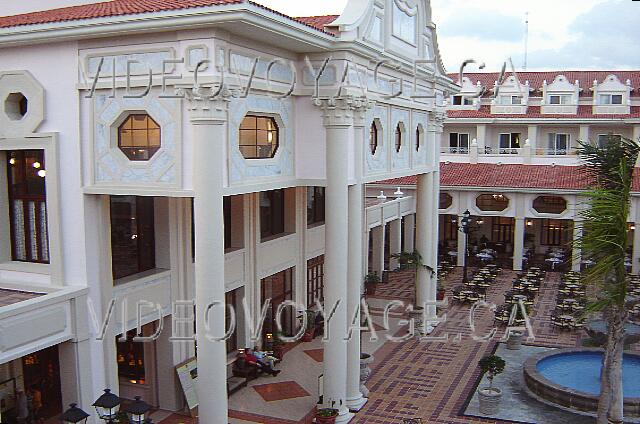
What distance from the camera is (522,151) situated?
37344 millimetres

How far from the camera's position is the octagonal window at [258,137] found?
14094 millimetres

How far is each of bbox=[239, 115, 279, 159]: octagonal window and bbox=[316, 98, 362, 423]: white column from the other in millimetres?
1213

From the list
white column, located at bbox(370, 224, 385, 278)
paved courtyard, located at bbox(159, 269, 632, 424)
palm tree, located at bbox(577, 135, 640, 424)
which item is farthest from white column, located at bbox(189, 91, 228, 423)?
white column, located at bbox(370, 224, 385, 278)

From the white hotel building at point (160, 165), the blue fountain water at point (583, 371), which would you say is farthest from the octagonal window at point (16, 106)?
the blue fountain water at point (583, 371)

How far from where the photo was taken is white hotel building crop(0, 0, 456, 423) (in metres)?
12.2

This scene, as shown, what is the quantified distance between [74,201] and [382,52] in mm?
8159

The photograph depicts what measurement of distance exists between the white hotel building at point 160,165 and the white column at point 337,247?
47mm

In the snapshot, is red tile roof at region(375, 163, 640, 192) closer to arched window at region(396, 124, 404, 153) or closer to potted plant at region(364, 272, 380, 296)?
potted plant at region(364, 272, 380, 296)

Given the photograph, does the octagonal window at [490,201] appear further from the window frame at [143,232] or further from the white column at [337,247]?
the window frame at [143,232]

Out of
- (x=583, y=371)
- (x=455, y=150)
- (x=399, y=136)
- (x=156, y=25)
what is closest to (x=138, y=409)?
(x=156, y=25)

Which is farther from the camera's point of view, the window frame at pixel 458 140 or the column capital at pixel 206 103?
the window frame at pixel 458 140

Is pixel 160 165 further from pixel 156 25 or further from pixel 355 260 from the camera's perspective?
pixel 355 260

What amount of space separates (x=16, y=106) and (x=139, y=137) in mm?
3316

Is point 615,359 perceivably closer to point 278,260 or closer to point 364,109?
point 364,109
